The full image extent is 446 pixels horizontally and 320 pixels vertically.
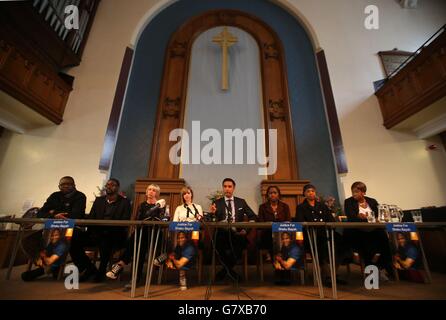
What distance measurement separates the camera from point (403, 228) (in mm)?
1593

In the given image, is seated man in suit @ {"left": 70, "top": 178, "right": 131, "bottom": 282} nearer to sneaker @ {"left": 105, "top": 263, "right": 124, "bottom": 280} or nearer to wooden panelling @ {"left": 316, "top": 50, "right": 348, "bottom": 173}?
sneaker @ {"left": 105, "top": 263, "right": 124, "bottom": 280}

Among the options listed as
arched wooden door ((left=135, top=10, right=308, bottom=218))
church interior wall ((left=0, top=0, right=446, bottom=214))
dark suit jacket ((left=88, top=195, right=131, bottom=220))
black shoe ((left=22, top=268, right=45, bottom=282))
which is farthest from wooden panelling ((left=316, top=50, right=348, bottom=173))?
black shoe ((left=22, top=268, right=45, bottom=282))

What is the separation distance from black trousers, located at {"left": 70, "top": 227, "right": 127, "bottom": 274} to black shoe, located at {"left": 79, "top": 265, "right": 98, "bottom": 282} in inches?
1.1

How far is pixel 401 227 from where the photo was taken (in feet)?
5.23

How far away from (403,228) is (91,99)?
16.8 feet

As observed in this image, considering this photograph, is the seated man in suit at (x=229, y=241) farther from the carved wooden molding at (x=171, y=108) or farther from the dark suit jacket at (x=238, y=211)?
the carved wooden molding at (x=171, y=108)

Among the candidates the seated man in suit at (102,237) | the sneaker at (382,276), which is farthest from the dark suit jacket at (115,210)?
the sneaker at (382,276)

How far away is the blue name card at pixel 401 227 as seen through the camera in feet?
5.20

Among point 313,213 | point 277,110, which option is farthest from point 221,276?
point 277,110

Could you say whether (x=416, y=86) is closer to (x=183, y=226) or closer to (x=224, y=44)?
(x=224, y=44)

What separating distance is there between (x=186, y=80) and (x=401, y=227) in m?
4.40

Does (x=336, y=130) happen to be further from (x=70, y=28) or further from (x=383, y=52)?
(x=70, y=28)

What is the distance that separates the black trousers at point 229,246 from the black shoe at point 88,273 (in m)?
1.28
